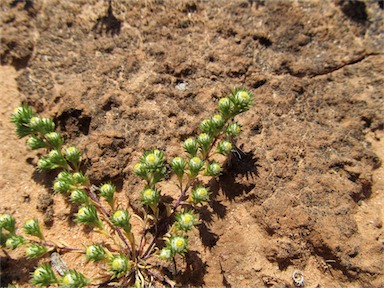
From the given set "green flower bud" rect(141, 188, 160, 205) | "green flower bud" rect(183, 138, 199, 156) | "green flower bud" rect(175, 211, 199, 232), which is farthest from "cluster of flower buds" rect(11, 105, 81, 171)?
"green flower bud" rect(175, 211, 199, 232)

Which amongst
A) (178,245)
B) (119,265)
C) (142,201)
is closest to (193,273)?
(178,245)

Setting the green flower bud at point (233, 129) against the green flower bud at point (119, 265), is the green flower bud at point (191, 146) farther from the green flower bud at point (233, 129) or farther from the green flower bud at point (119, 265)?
the green flower bud at point (119, 265)

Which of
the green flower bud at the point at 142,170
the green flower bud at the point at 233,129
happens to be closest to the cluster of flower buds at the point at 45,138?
the green flower bud at the point at 142,170

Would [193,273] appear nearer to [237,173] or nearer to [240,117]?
[237,173]

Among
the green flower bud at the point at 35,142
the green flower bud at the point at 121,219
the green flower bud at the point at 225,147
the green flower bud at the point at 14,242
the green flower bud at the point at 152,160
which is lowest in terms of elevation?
the green flower bud at the point at 14,242

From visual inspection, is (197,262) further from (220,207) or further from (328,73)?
(328,73)
